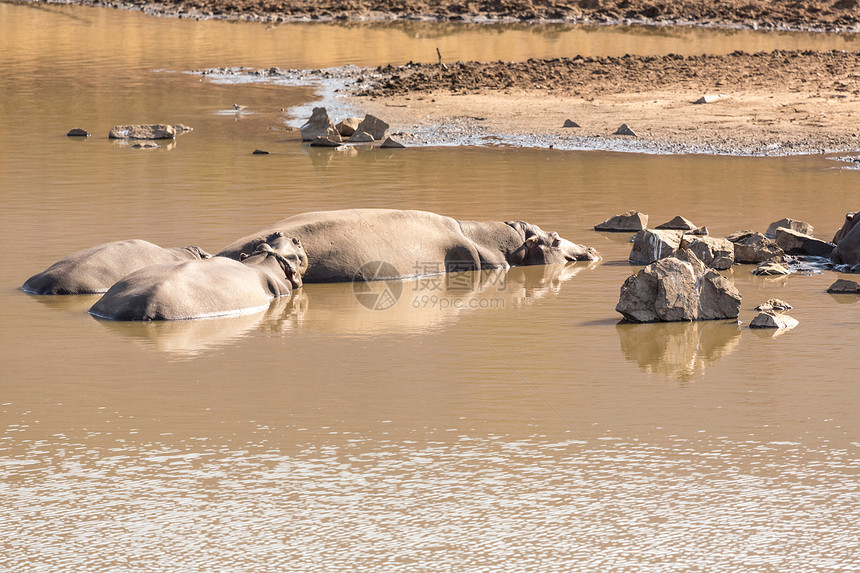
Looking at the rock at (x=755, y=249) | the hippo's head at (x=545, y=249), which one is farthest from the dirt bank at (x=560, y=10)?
the hippo's head at (x=545, y=249)

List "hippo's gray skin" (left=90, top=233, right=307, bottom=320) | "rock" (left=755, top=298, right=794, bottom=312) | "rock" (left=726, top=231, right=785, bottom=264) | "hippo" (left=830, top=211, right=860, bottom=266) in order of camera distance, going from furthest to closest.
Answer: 1. "rock" (left=726, top=231, right=785, bottom=264)
2. "hippo" (left=830, top=211, right=860, bottom=266)
3. "rock" (left=755, top=298, right=794, bottom=312)
4. "hippo's gray skin" (left=90, top=233, right=307, bottom=320)

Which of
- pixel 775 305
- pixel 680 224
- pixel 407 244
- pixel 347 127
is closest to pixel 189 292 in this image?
pixel 407 244

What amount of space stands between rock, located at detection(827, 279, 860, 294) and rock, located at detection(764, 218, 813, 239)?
1.81 meters

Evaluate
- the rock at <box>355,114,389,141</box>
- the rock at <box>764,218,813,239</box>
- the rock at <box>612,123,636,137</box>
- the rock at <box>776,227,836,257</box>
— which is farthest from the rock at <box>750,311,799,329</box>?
the rock at <box>355,114,389,141</box>

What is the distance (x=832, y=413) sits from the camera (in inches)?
272

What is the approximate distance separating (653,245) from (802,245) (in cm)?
159

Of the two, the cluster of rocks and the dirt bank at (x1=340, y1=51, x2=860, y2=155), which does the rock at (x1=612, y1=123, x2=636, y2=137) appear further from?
the cluster of rocks

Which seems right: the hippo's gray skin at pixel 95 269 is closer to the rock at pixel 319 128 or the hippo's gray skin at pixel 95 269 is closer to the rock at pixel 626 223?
the rock at pixel 626 223

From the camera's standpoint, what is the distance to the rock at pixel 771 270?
10.7 meters

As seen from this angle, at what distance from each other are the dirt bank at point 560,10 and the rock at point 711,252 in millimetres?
32693

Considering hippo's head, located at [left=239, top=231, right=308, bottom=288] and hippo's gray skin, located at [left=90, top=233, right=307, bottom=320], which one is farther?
hippo's head, located at [left=239, top=231, right=308, bottom=288]

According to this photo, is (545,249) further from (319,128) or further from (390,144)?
(319,128)

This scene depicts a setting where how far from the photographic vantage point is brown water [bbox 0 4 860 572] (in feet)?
17.5

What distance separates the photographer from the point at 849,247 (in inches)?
433
